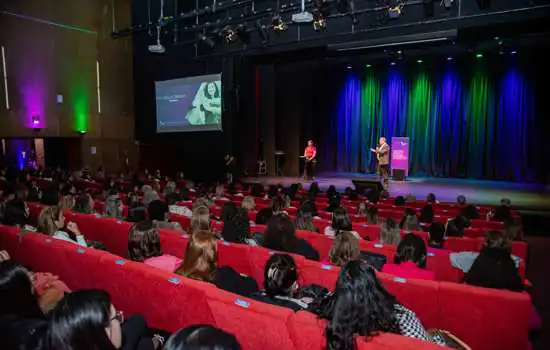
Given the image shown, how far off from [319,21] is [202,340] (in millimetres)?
9478

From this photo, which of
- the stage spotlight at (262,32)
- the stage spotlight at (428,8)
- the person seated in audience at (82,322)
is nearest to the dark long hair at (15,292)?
the person seated in audience at (82,322)

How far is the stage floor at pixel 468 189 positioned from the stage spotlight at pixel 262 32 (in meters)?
4.30

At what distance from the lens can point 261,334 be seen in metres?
2.03

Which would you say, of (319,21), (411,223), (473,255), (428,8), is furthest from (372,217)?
(319,21)

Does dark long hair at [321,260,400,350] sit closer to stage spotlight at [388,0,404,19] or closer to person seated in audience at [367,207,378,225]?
person seated in audience at [367,207,378,225]

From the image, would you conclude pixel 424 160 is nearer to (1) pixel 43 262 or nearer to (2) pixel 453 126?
(2) pixel 453 126

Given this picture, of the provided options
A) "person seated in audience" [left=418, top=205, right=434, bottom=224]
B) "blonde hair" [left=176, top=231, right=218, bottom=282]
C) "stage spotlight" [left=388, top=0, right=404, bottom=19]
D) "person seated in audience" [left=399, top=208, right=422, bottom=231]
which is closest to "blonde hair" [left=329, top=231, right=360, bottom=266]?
"blonde hair" [left=176, top=231, right=218, bottom=282]

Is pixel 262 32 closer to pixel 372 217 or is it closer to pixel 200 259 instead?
pixel 372 217

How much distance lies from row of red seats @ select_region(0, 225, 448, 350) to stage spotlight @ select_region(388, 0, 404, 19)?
25.8 ft

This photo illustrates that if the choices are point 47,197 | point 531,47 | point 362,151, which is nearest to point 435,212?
point 47,197

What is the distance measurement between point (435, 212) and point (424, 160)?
873 centimetres

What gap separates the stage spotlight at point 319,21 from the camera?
949 cm

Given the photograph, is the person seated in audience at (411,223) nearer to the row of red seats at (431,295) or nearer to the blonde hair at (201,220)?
the row of red seats at (431,295)

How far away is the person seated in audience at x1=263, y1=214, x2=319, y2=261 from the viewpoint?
3.76 meters
